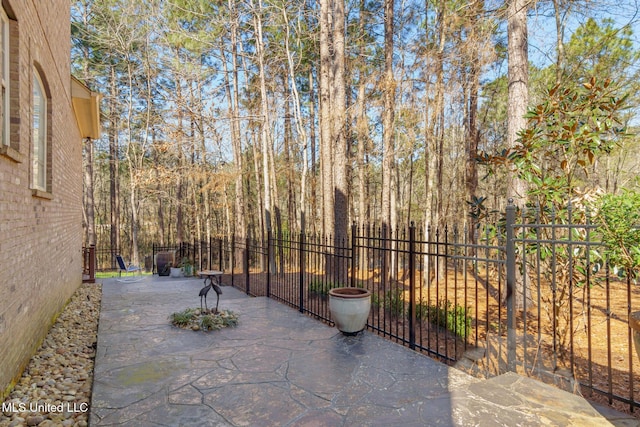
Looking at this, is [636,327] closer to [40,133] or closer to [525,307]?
[525,307]

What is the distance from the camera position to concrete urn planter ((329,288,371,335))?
15.8 feet

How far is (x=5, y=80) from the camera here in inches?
136

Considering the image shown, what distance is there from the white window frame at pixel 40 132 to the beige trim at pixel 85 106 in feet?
11.3

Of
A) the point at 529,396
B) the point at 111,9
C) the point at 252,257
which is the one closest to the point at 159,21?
the point at 111,9

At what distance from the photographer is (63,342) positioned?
4.94 m

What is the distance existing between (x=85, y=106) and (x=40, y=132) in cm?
446

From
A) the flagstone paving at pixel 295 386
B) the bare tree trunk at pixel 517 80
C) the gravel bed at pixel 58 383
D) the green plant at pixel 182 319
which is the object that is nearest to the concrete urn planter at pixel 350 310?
the flagstone paving at pixel 295 386

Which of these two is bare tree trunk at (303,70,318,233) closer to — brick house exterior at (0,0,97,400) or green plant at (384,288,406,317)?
green plant at (384,288,406,317)

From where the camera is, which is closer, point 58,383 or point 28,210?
point 58,383

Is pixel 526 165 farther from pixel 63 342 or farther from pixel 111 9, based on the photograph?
pixel 111 9

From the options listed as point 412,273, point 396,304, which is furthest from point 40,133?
point 396,304

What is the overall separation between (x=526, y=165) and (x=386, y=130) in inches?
Answer: 309

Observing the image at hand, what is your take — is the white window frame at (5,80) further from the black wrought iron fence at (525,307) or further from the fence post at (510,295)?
the fence post at (510,295)
